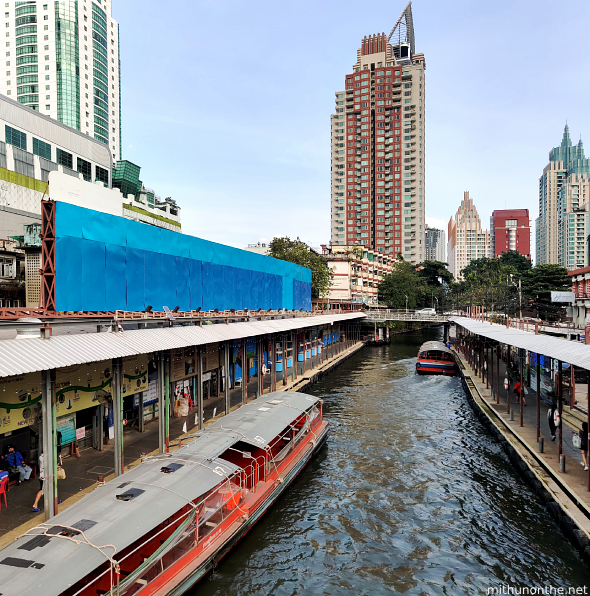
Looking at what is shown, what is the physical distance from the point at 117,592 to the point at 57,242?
1162cm

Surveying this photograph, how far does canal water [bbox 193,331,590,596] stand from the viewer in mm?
12961

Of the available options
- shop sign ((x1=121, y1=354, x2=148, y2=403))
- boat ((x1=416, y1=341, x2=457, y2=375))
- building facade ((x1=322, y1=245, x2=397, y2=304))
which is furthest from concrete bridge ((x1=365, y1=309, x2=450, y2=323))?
shop sign ((x1=121, y1=354, x2=148, y2=403))

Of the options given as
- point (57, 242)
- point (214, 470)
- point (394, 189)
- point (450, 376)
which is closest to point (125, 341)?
point (57, 242)

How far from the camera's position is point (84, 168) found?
6969 centimetres

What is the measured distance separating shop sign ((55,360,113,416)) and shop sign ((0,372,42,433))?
0.70 meters

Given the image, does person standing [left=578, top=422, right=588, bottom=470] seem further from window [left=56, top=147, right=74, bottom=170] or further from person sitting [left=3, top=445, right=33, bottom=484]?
window [left=56, top=147, right=74, bottom=170]

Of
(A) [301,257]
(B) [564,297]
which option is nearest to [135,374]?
(A) [301,257]

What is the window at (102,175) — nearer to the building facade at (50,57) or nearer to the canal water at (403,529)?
the building facade at (50,57)

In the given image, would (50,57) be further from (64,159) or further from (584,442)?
(584,442)

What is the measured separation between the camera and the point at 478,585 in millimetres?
12828

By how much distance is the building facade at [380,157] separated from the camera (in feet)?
486

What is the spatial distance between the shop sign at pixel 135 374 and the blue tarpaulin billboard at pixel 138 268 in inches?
99.7

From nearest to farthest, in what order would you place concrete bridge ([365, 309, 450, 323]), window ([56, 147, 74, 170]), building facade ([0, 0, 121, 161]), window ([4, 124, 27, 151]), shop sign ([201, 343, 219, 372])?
shop sign ([201, 343, 219, 372]), window ([4, 124, 27, 151]), window ([56, 147, 74, 170]), concrete bridge ([365, 309, 450, 323]), building facade ([0, 0, 121, 161])

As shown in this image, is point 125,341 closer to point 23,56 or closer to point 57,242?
point 57,242
